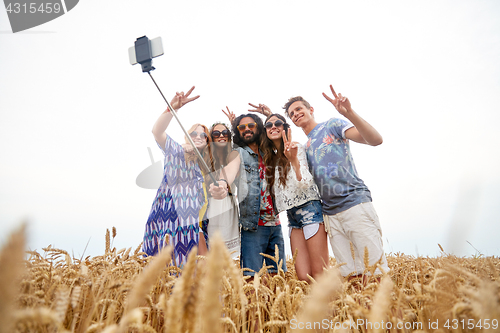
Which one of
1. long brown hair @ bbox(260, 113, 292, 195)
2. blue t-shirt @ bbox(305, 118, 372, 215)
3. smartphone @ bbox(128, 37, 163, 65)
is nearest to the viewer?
smartphone @ bbox(128, 37, 163, 65)

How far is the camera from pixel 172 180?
144 inches

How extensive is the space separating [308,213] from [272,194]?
73cm

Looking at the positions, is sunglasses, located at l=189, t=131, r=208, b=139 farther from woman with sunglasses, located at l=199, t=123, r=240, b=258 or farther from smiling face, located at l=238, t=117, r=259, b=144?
smiling face, located at l=238, t=117, r=259, b=144

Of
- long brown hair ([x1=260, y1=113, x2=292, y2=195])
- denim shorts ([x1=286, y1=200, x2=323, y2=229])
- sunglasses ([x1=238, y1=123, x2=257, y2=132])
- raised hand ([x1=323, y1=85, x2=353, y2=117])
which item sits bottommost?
denim shorts ([x1=286, y1=200, x2=323, y2=229])

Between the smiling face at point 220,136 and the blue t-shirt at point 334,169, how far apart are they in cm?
141

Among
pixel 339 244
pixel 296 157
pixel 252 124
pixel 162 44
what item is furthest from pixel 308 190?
pixel 162 44

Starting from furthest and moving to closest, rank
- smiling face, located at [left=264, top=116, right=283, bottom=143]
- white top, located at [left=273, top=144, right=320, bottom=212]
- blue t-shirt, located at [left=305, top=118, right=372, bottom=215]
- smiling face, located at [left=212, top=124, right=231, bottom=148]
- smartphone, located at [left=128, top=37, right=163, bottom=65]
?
smiling face, located at [left=212, top=124, right=231, bottom=148]
smiling face, located at [left=264, top=116, right=283, bottom=143]
white top, located at [left=273, top=144, right=320, bottom=212]
blue t-shirt, located at [left=305, top=118, right=372, bottom=215]
smartphone, located at [left=128, top=37, right=163, bottom=65]

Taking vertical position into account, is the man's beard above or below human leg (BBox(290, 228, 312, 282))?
above

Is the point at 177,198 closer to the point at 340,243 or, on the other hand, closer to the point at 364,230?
the point at 340,243

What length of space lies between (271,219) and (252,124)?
166 centimetres

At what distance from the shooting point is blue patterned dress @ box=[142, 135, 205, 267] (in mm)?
3309

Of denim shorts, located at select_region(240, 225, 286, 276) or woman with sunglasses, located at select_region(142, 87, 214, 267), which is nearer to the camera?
woman with sunglasses, located at select_region(142, 87, 214, 267)

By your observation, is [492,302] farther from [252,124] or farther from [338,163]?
[252,124]

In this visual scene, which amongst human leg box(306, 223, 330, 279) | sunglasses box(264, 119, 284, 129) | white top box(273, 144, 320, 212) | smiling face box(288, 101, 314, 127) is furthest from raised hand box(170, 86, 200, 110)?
human leg box(306, 223, 330, 279)
